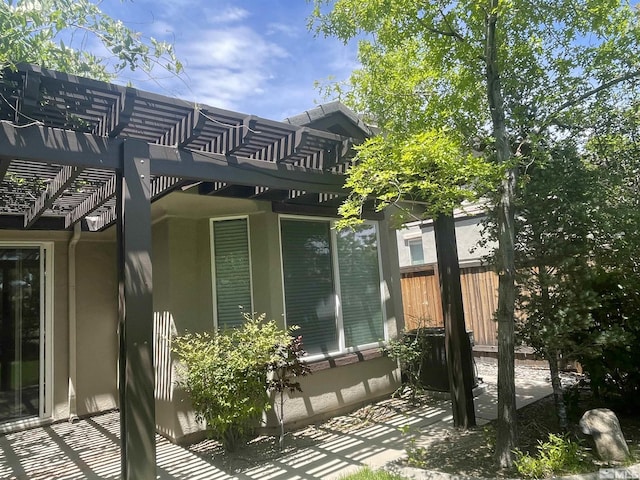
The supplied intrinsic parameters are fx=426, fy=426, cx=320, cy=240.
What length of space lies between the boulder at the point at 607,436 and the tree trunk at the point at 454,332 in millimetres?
1442

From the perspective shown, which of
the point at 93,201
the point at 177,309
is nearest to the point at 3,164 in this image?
the point at 93,201

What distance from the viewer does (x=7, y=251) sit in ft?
23.4

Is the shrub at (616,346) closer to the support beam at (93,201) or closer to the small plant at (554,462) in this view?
the small plant at (554,462)

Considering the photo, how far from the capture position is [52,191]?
193 inches

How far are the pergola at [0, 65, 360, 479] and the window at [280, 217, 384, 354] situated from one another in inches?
75.2

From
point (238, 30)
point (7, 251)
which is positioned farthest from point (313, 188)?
point (7, 251)

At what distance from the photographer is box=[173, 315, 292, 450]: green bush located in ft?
16.0

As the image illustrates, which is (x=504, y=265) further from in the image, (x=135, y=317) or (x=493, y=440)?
(x=135, y=317)

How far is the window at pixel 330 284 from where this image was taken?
6.40 meters

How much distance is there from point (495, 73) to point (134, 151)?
12.4 feet

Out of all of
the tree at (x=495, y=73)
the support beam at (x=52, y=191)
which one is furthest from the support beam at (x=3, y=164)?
the tree at (x=495, y=73)

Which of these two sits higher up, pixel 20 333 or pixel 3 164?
pixel 3 164

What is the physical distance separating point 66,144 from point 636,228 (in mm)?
6313

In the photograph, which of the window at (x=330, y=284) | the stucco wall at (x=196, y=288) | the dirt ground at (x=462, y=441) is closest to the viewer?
the dirt ground at (x=462, y=441)
